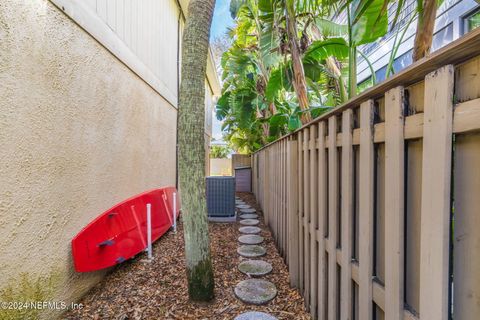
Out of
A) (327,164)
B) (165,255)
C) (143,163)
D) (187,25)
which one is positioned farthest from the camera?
(143,163)

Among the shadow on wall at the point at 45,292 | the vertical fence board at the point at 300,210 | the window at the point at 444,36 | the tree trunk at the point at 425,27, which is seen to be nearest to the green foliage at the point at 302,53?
the tree trunk at the point at 425,27

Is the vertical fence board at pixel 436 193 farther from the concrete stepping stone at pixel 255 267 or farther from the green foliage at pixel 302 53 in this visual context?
the concrete stepping stone at pixel 255 267

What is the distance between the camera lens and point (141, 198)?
11.9 ft

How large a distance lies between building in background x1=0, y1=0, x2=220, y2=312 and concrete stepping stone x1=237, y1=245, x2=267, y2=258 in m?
1.71

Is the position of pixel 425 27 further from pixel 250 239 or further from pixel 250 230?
pixel 250 230

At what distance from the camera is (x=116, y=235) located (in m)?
2.86

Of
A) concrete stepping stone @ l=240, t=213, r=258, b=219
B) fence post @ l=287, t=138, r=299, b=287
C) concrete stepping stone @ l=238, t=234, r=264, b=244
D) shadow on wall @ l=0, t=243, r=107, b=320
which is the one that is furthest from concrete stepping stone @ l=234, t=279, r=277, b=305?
concrete stepping stone @ l=240, t=213, r=258, b=219

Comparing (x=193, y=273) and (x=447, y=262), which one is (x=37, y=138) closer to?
(x=193, y=273)

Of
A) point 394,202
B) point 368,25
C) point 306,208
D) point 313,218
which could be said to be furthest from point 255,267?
point 368,25

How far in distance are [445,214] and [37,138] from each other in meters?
2.48

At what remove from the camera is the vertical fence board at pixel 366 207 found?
1215 millimetres

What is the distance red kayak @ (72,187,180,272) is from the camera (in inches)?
95.7

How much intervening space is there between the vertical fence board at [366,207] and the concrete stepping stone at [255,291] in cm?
130

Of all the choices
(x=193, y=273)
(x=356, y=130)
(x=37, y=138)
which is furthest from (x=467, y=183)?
(x=37, y=138)
